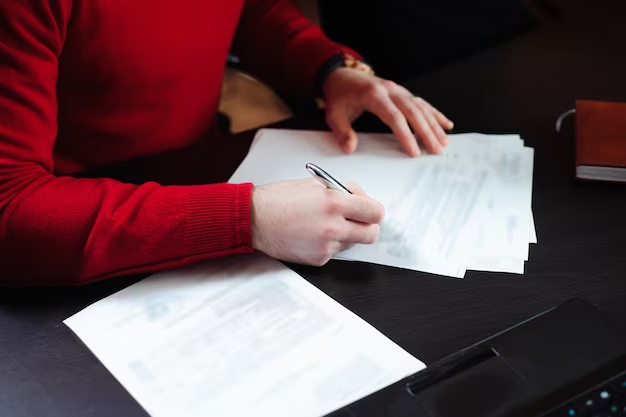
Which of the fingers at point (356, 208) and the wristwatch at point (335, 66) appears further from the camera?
the wristwatch at point (335, 66)

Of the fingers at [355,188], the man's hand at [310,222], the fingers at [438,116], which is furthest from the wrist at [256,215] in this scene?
the fingers at [438,116]

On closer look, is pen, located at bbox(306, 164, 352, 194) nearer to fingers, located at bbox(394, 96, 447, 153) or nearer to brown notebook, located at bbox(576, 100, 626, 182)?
fingers, located at bbox(394, 96, 447, 153)

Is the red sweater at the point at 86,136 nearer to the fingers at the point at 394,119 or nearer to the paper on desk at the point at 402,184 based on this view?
the paper on desk at the point at 402,184

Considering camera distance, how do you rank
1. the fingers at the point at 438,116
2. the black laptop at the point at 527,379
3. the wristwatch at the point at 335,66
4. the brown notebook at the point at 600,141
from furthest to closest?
the wristwatch at the point at 335,66 → the fingers at the point at 438,116 → the brown notebook at the point at 600,141 → the black laptop at the point at 527,379

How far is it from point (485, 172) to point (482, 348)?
321 mm

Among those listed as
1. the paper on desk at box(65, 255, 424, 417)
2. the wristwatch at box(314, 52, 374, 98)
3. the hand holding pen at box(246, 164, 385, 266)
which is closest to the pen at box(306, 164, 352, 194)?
the hand holding pen at box(246, 164, 385, 266)

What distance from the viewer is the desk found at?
0.63 meters

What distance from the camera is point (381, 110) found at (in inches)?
38.9

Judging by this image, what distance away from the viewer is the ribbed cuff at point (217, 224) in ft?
2.43

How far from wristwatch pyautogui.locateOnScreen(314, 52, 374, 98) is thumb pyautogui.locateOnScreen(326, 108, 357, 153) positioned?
8 centimetres

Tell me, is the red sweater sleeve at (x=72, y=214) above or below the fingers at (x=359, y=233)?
above

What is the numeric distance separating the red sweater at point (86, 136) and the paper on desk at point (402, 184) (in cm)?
16

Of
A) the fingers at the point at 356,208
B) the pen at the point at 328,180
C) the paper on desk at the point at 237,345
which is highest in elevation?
the pen at the point at 328,180

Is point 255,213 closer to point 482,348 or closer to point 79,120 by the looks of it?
point 482,348
